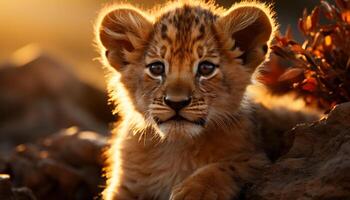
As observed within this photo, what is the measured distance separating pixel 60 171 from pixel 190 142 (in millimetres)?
2066

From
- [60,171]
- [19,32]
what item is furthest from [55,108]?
[19,32]

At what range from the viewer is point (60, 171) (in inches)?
295

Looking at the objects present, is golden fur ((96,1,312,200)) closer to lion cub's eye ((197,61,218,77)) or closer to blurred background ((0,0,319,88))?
lion cub's eye ((197,61,218,77))

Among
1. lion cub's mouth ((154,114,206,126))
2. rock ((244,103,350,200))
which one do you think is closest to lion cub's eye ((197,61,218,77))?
lion cub's mouth ((154,114,206,126))

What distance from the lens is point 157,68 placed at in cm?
576

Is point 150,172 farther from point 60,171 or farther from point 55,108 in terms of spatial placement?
point 55,108

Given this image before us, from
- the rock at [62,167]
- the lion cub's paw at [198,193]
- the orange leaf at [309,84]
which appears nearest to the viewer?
the lion cub's paw at [198,193]

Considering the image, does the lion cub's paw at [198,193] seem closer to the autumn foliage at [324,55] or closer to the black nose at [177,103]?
the black nose at [177,103]

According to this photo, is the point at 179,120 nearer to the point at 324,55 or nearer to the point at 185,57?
the point at 185,57

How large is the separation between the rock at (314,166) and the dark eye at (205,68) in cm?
73

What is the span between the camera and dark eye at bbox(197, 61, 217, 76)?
223 inches

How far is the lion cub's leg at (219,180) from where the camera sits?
16.8ft

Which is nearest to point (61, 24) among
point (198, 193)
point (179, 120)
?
point (179, 120)

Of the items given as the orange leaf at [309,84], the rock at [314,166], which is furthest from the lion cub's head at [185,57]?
the rock at [314,166]
